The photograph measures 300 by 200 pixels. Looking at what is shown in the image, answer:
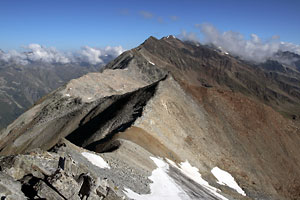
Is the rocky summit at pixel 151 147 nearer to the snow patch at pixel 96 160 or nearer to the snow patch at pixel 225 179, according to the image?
the snow patch at pixel 96 160

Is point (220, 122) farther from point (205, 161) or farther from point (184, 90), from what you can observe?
point (205, 161)

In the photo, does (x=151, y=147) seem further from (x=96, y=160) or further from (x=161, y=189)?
(x=96, y=160)

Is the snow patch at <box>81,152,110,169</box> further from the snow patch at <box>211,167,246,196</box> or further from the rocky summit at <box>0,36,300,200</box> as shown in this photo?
the snow patch at <box>211,167,246,196</box>

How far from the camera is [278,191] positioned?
63812 millimetres

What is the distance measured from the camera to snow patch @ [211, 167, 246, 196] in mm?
51213

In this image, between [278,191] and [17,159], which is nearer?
[17,159]

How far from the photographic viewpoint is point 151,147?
153ft

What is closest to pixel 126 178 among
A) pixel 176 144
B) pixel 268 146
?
pixel 176 144

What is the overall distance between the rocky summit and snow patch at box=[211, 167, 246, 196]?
30cm

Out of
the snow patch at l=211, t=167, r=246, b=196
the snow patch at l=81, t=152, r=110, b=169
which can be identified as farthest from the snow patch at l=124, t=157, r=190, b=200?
the snow patch at l=211, t=167, r=246, b=196

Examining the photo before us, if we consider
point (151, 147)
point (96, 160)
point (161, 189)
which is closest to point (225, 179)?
point (151, 147)

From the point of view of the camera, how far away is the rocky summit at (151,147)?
62.6 ft

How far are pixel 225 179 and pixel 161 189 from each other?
27.9m

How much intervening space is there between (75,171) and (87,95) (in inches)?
3354
